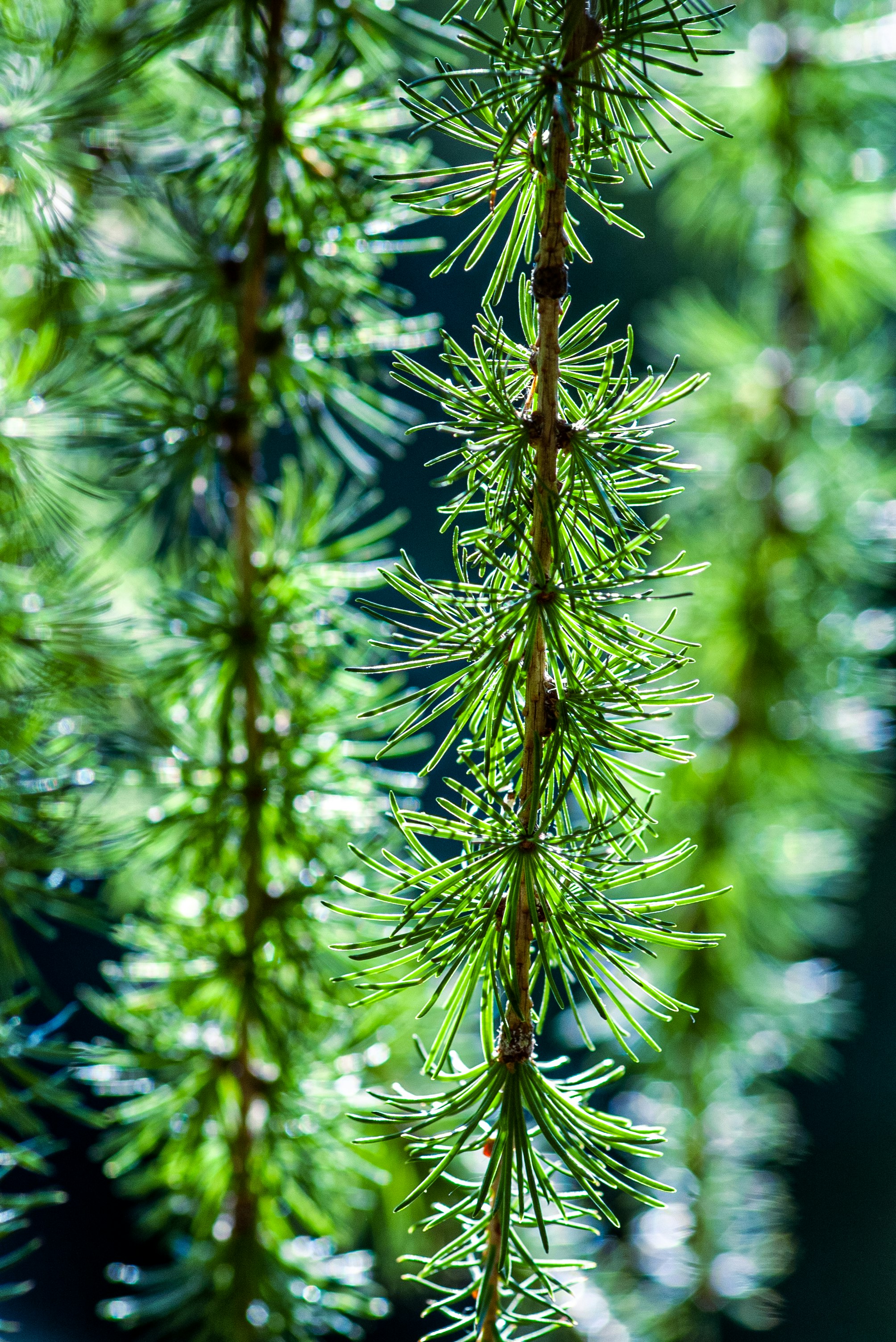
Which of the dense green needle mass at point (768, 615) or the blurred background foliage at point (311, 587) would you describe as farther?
the dense green needle mass at point (768, 615)

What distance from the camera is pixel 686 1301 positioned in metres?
0.59

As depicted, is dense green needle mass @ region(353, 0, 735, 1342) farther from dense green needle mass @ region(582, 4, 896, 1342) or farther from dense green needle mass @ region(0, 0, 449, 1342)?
dense green needle mass @ region(582, 4, 896, 1342)

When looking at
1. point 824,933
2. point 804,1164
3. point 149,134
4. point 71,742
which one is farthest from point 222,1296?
point 804,1164

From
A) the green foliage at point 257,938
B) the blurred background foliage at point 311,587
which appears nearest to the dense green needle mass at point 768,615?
the blurred background foliage at point 311,587

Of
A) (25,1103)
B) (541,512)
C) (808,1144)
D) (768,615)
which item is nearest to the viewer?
(541,512)

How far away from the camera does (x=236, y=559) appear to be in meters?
0.40

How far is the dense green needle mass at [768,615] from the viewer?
0.58 m

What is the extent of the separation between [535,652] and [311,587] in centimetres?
19

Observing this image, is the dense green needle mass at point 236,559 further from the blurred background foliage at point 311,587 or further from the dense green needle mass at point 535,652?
the dense green needle mass at point 535,652

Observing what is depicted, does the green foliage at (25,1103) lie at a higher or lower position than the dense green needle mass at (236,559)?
lower

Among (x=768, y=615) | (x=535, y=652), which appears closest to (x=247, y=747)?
(x=535, y=652)

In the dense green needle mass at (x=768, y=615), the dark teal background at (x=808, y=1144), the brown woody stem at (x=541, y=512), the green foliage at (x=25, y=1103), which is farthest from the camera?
the dark teal background at (x=808, y=1144)

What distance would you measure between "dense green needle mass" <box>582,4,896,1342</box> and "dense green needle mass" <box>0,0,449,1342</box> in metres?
0.25

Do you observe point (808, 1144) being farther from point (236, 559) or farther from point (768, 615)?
point (236, 559)
